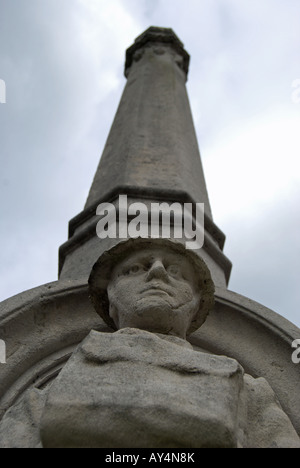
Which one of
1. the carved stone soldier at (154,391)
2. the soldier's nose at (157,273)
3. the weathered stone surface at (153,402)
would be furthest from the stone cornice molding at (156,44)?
the weathered stone surface at (153,402)

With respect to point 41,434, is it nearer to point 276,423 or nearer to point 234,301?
point 276,423

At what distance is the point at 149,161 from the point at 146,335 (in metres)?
3.87

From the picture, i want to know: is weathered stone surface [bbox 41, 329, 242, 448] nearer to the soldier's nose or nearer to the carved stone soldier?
the carved stone soldier

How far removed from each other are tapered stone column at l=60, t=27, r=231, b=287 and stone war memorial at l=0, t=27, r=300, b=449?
0.06 ft

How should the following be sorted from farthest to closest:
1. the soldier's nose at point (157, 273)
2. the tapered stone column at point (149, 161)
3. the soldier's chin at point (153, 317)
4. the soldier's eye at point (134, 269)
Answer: the tapered stone column at point (149, 161)
the soldier's eye at point (134, 269)
the soldier's nose at point (157, 273)
the soldier's chin at point (153, 317)

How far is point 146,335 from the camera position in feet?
8.97

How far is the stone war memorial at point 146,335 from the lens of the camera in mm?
2207

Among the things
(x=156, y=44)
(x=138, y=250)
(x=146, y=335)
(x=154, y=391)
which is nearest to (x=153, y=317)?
(x=146, y=335)

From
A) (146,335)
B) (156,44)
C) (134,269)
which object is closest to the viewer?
(146,335)

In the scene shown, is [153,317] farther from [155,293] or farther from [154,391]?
[154,391]

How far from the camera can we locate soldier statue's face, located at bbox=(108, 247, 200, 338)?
3.12m
